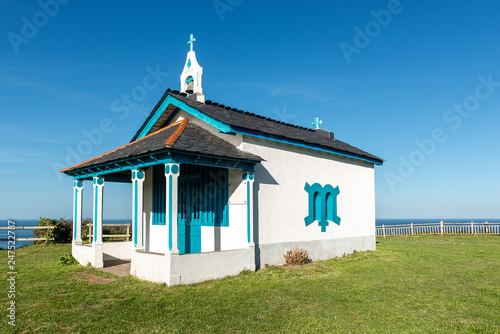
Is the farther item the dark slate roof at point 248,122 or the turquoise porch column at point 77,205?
the turquoise porch column at point 77,205

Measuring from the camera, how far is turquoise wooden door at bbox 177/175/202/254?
11.6m

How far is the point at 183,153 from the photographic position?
30.1 feet

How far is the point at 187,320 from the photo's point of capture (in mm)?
6465

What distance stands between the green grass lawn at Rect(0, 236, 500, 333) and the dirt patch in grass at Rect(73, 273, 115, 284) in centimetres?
3

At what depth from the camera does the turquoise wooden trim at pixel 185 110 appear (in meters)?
10.9

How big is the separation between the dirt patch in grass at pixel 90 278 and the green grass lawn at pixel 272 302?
28 millimetres

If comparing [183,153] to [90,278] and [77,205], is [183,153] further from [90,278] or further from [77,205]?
[77,205]

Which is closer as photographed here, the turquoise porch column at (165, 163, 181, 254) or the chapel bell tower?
the turquoise porch column at (165, 163, 181, 254)

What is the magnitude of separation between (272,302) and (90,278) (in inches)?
217

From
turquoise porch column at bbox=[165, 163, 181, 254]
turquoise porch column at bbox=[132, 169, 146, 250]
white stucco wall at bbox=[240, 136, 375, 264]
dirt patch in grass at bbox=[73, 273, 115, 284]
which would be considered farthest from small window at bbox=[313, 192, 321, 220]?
dirt patch in grass at bbox=[73, 273, 115, 284]

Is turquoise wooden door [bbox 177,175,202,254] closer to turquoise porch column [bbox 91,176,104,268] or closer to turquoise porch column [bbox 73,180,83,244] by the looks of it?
turquoise porch column [bbox 91,176,104,268]

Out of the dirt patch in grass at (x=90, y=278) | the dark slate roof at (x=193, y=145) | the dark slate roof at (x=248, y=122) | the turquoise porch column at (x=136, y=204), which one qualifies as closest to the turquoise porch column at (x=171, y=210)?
the dark slate roof at (x=193, y=145)

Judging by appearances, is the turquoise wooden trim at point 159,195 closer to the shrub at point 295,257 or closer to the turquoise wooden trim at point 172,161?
the turquoise wooden trim at point 172,161

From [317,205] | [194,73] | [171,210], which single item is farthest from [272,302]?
[194,73]
